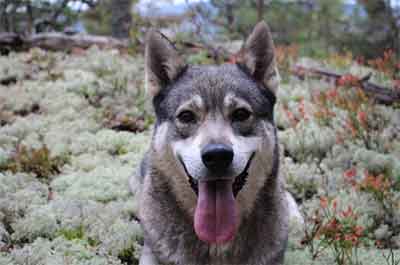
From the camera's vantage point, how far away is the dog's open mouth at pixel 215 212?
10.1 feet

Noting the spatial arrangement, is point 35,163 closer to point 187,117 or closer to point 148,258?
point 148,258

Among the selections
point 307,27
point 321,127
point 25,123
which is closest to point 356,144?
point 321,127

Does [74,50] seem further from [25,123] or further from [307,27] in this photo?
[307,27]

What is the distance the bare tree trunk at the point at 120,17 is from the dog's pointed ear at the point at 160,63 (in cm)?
745

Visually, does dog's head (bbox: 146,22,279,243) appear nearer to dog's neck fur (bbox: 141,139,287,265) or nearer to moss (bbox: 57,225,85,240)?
dog's neck fur (bbox: 141,139,287,265)

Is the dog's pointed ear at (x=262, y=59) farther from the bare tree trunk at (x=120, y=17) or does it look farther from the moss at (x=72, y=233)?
the bare tree trunk at (x=120, y=17)

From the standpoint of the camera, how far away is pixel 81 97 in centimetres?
761

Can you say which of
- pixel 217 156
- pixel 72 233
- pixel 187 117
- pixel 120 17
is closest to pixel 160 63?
pixel 187 117

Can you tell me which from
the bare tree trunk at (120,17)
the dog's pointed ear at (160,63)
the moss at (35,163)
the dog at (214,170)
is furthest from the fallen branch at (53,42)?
the dog at (214,170)

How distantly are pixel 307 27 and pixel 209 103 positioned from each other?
17.3 m

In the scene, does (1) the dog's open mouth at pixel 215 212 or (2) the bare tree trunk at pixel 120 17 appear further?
(2) the bare tree trunk at pixel 120 17

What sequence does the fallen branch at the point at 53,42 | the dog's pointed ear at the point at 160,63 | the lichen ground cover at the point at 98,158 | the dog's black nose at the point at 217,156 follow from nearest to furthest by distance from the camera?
the dog's black nose at the point at 217,156 < the dog's pointed ear at the point at 160,63 < the lichen ground cover at the point at 98,158 < the fallen branch at the point at 53,42

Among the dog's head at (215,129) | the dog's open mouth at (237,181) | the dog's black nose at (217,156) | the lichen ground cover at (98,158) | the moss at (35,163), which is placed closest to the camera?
the dog's black nose at (217,156)

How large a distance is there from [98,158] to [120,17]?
6.30 metres
